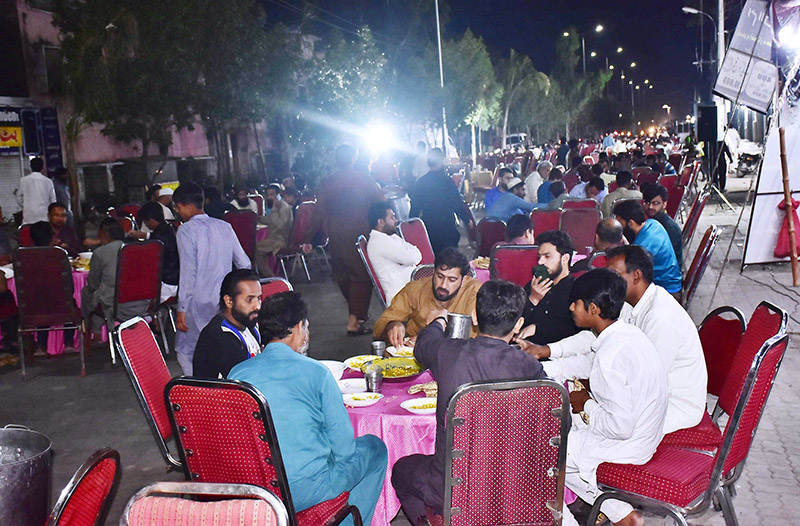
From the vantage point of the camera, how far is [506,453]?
2.98 meters

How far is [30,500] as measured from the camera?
2.98 metres

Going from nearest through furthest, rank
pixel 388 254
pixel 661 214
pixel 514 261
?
1. pixel 514 261
2. pixel 388 254
3. pixel 661 214

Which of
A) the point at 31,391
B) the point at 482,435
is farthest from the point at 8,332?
the point at 482,435

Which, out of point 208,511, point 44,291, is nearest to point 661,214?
point 44,291

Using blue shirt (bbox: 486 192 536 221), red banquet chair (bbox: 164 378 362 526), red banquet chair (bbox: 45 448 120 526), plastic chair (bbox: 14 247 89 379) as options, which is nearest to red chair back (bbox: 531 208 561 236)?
blue shirt (bbox: 486 192 536 221)

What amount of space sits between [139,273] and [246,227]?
2958 mm

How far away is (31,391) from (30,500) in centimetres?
455

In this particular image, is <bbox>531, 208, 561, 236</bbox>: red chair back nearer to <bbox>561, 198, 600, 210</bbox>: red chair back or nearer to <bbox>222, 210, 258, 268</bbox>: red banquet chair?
<bbox>561, 198, 600, 210</bbox>: red chair back

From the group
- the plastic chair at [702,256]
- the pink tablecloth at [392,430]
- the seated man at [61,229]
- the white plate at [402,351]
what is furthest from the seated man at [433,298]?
the seated man at [61,229]

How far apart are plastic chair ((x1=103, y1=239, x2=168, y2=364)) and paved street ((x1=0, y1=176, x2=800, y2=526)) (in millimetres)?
584

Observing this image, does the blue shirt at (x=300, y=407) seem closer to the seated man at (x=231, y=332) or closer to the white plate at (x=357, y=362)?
the seated man at (x=231, y=332)

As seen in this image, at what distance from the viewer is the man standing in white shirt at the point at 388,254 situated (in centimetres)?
730

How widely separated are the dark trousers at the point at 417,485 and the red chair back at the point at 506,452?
0.19 meters

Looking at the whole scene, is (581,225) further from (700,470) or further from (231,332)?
(700,470)
